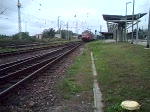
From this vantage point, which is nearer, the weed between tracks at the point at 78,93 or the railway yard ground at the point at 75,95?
the railway yard ground at the point at 75,95

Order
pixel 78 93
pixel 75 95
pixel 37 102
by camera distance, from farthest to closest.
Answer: pixel 78 93 → pixel 75 95 → pixel 37 102

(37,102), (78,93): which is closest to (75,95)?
(78,93)

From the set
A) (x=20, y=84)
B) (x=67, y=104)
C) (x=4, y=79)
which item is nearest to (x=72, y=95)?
(x=67, y=104)

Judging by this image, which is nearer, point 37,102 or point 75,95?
point 37,102

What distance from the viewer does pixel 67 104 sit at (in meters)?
8.30

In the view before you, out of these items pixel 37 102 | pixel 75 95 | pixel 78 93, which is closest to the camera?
pixel 37 102

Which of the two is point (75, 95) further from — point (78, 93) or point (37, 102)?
point (37, 102)

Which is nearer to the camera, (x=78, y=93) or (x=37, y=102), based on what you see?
(x=37, y=102)

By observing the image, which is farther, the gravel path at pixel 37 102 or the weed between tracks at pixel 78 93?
the weed between tracks at pixel 78 93

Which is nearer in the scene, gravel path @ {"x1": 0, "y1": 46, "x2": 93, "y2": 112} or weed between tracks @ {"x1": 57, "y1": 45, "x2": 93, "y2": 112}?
Answer: gravel path @ {"x1": 0, "y1": 46, "x2": 93, "y2": 112}

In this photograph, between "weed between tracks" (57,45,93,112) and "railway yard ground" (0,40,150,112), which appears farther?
"weed between tracks" (57,45,93,112)

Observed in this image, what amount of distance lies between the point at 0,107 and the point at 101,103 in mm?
2605

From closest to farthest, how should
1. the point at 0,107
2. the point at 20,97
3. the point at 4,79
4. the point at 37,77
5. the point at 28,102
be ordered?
the point at 0,107 → the point at 28,102 → the point at 20,97 → the point at 4,79 → the point at 37,77

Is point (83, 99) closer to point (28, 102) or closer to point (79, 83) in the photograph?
point (28, 102)
